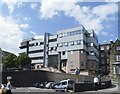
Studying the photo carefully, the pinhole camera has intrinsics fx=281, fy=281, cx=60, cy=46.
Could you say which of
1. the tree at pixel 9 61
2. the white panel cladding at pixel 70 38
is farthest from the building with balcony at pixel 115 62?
the tree at pixel 9 61

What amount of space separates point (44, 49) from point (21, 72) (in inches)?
1632

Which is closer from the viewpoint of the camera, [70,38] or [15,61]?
[15,61]

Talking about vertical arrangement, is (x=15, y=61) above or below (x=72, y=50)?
below

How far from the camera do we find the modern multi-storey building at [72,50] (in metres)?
82.4

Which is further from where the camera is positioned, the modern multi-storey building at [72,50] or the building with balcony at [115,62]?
the modern multi-storey building at [72,50]

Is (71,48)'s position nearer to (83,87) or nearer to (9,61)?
(9,61)

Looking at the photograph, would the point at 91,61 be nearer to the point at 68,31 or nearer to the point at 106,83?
the point at 68,31

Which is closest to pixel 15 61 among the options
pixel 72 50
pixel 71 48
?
pixel 71 48

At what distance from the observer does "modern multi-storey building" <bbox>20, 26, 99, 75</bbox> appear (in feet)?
270

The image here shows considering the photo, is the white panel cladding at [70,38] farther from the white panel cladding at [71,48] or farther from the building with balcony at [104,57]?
the building with balcony at [104,57]

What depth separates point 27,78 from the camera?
59.1m

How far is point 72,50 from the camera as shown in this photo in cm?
8519

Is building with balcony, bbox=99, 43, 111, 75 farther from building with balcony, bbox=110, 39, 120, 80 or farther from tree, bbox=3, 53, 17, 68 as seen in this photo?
tree, bbox=3, 53, 17, 68

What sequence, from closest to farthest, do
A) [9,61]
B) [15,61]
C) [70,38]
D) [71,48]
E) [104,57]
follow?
1. [9,61]
2. [15,61]
3. [71,48]
4. [70,38]
5. [104,57]
